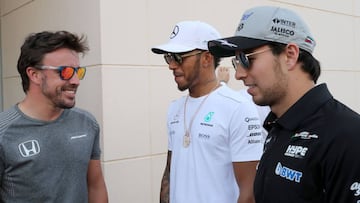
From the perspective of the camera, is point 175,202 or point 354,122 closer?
point 354,122

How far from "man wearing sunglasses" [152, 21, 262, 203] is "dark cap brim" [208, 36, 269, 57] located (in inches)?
19.9

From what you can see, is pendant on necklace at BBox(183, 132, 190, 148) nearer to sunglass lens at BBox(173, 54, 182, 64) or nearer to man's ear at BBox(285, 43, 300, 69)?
sunglass lens at BBox(173, 54, 182, 64)

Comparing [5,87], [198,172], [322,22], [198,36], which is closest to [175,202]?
[198,172]

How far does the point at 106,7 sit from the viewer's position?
362 centimetres

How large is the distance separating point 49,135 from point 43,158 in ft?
0.47

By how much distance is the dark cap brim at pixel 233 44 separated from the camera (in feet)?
5.97

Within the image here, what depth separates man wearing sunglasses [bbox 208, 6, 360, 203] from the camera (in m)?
1.47

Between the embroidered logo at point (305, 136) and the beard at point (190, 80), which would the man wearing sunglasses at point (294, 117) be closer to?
the embroidered logo at point (305, 136)

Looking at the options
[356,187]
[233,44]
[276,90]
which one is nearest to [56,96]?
[233,44]

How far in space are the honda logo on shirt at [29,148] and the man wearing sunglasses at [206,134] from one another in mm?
867

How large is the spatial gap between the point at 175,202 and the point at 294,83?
1195 millimetres

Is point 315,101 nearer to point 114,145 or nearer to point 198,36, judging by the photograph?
point 198,36

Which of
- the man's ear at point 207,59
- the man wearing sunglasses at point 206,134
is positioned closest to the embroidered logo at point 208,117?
the man wearing sunglasses at point 206,134

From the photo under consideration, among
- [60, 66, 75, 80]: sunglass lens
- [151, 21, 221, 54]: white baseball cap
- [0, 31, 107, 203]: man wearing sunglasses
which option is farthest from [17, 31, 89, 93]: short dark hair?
[151, 21, 221, 54]: white baseball cap
